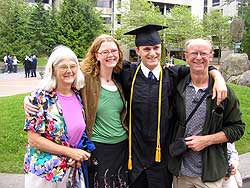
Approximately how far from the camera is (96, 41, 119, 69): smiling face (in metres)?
2.95

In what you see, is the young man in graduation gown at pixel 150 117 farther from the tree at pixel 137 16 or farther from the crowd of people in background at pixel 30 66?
the tree at pixel 137 16

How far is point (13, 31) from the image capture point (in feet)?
98.6

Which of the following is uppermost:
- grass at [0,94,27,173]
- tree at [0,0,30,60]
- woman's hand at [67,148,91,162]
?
tree at [0,0,30,60]

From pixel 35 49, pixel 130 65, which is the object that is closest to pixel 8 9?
pixel 35 49

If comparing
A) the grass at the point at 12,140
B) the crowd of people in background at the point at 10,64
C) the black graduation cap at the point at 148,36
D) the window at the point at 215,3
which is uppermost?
the window at the point at 215,3

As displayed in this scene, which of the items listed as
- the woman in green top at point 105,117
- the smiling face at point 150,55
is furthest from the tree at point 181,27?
the woman in green top at point 105,117

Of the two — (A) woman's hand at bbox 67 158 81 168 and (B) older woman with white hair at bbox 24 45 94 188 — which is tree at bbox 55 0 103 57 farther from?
(A) woman's hand at bbox 67 158 81 168

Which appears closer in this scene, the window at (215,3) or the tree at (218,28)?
the tree at (218,28)

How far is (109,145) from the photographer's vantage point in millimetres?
2955

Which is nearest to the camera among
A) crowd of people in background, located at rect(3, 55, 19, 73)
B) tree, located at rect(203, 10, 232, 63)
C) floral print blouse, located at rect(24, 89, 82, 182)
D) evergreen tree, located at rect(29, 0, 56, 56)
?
floral print blouse, located at rect(24, 89, 82, 182)

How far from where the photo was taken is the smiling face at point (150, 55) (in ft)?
9.77

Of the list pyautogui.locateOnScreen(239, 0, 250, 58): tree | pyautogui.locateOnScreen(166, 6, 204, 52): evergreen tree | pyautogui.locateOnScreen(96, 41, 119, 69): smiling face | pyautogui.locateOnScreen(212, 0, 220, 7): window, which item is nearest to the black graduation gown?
pyautogui.locateOnScreen(96, 41, 119, 69): smiling face

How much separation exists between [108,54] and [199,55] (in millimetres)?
750

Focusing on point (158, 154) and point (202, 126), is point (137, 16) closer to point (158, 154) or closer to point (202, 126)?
point (158, 154)
